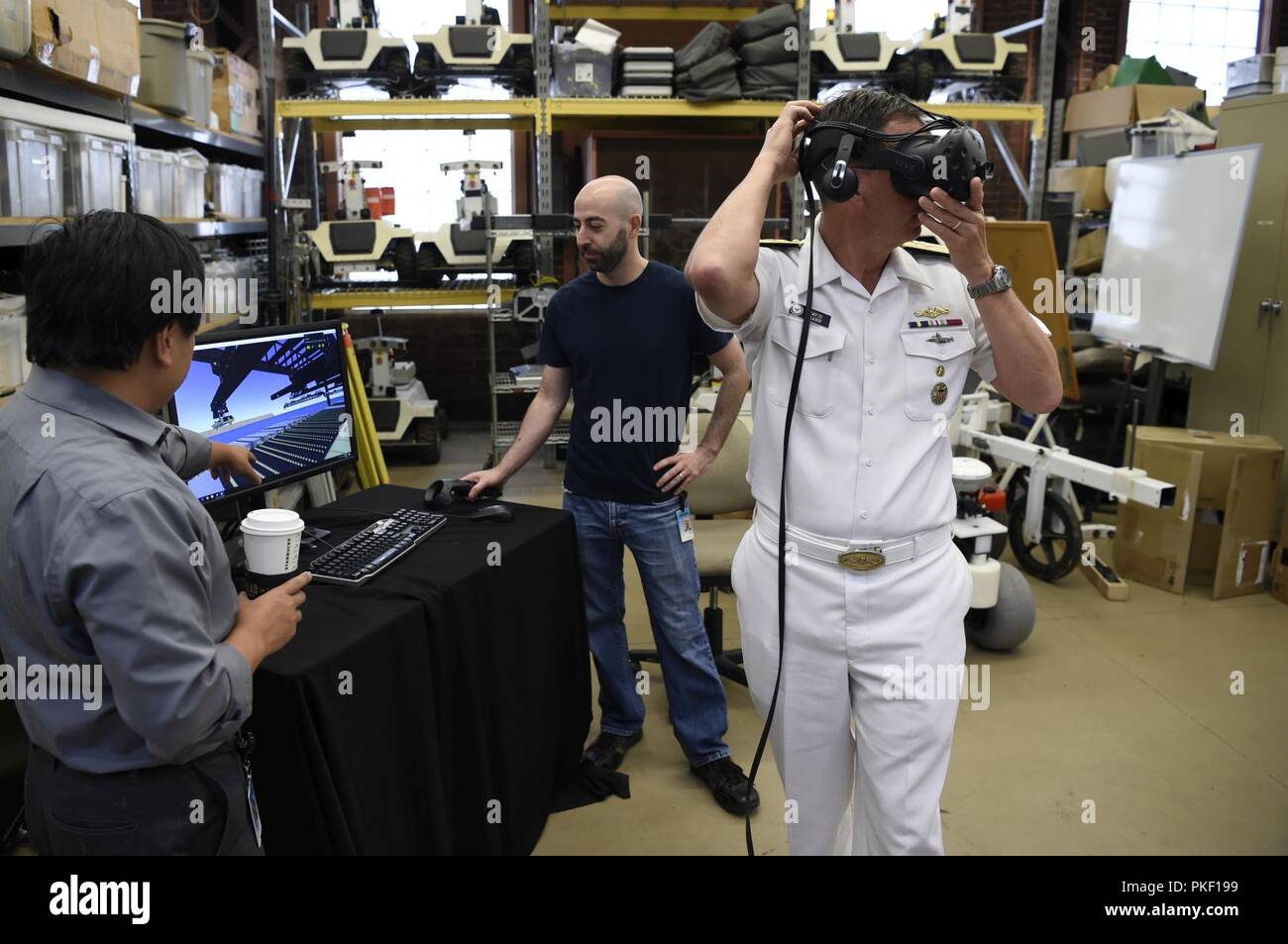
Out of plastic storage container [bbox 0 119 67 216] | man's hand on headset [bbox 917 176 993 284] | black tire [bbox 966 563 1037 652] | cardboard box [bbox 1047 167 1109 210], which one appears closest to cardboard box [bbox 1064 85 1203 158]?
cardboard box [bbox 1047 167 1109 210]

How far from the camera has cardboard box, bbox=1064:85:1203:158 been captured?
574cm

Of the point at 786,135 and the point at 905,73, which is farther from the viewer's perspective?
the point at 905,73

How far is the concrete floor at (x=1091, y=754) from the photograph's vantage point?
2424mm

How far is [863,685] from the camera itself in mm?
1546

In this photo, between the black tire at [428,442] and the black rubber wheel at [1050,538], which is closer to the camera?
the black rubber wheel at [1050,538]

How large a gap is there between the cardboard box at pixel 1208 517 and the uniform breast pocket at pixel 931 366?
3.04m

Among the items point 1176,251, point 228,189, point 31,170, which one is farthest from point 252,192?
point 1176,251

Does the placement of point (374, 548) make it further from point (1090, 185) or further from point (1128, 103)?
point (1128, 103)

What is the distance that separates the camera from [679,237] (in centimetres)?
612

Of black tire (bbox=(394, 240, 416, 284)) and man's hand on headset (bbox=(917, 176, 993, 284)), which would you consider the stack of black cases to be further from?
man's hand on headset (bbox=(917, 176, 993, 284))

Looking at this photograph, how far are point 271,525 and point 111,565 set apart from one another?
0.65 meters

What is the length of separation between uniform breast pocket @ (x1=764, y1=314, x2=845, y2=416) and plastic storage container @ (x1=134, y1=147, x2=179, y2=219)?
3015 millimetres
